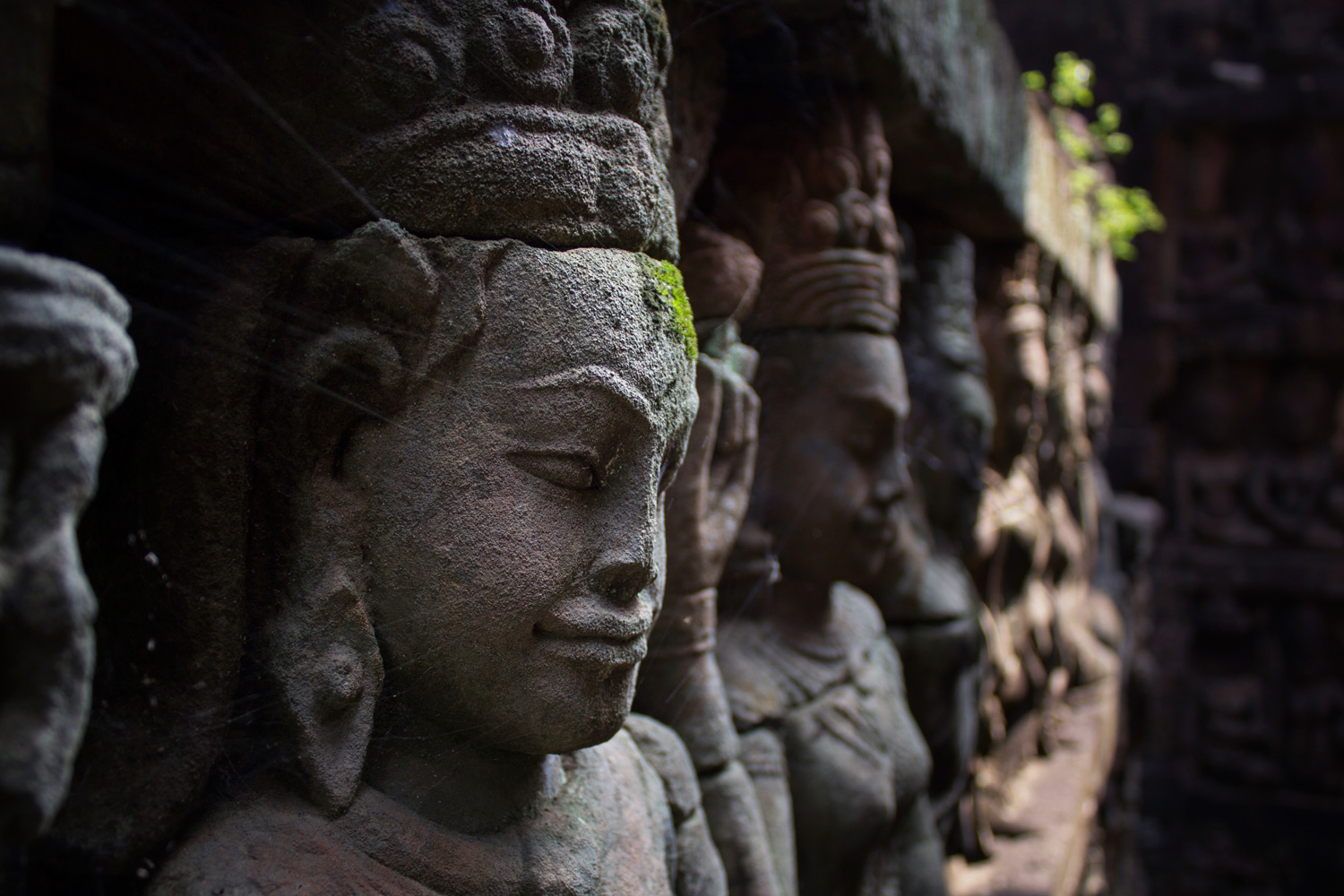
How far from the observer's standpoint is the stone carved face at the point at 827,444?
205cm

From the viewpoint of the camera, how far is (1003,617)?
154 inches

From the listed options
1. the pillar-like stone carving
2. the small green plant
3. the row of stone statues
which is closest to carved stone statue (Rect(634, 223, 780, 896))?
the row of stone statues

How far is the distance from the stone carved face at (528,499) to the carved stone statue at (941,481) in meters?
1.71

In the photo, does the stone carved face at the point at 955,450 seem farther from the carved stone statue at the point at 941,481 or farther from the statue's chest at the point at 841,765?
the statue's chest at the point at 841,765

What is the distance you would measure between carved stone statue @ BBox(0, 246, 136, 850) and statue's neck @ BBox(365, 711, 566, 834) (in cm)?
48

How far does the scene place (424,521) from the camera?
1.04 meters

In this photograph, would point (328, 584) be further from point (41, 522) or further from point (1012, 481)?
point (1012, 481)

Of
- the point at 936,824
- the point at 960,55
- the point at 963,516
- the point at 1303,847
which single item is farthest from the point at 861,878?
the point at 1303,847

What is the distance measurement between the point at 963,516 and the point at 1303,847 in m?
5.97

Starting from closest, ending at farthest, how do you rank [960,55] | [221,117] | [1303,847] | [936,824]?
[221,117] < [960,55] < [936,824] < [1303,847]

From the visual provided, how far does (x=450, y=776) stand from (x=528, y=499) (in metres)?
0.35

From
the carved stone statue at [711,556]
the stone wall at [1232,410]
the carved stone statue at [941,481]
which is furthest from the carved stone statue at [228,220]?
the stone wall at [1232,410]

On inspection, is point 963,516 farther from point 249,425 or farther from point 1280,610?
point 1280,610

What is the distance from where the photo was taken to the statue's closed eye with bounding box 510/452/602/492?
104 cm
